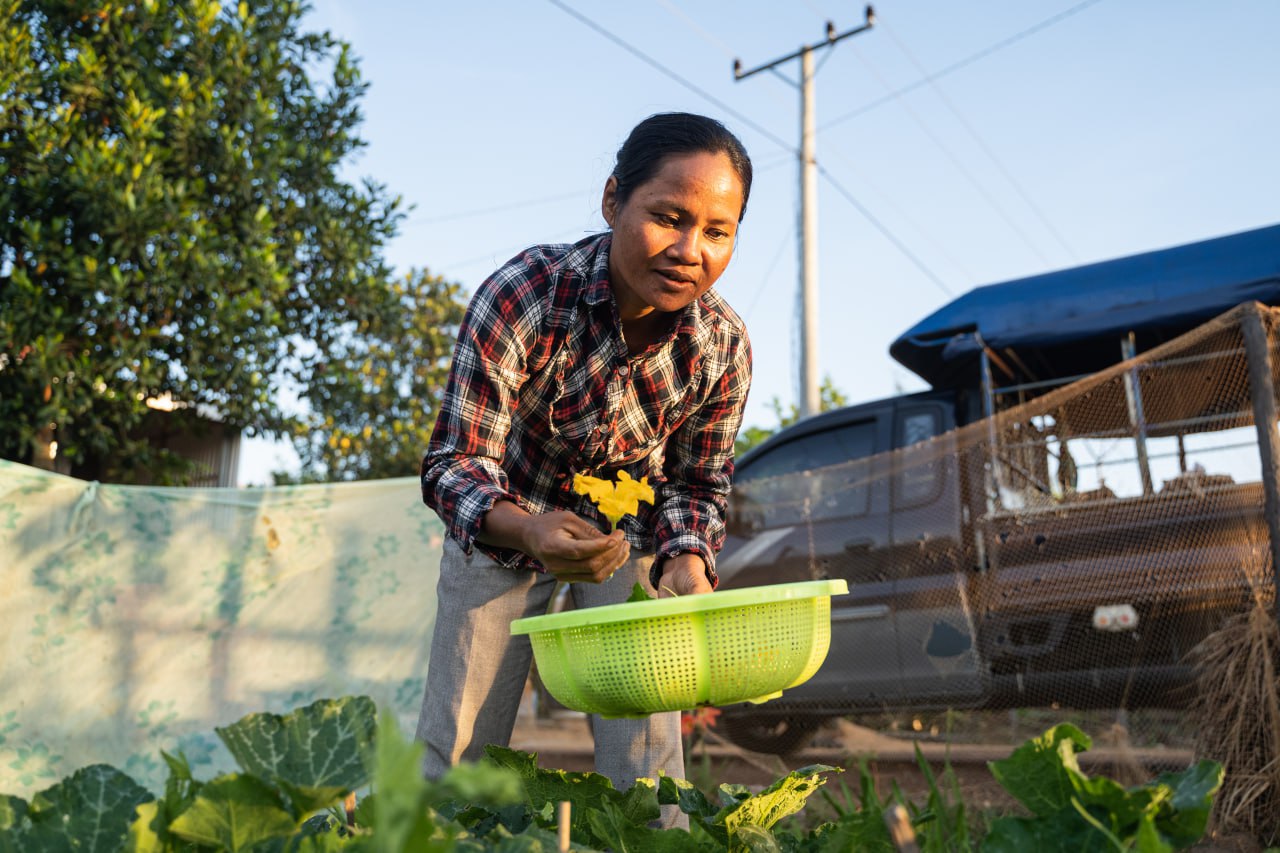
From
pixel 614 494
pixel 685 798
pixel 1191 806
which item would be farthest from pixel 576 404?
pixel 1191 806

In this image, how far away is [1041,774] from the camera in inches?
37.3

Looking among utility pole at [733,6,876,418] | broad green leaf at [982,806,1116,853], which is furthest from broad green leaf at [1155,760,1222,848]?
utility pole at [733,6,876,418]

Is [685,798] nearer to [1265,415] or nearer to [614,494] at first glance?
[614,494]

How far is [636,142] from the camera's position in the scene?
1825 millimetres

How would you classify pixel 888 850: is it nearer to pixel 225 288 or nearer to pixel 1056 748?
pixel 1056 748

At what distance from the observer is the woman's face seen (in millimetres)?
1662

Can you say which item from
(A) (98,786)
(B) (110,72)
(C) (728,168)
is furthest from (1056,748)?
(B) (110,72)

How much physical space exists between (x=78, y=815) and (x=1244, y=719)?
3.22 meters

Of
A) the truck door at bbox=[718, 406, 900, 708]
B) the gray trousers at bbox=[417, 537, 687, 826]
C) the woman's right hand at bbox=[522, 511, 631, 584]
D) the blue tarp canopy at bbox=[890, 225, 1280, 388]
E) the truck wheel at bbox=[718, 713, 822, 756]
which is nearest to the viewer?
the woman's right hand at bbox=[522, 511, 631, 584]

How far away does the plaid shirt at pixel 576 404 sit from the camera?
1.78 meters

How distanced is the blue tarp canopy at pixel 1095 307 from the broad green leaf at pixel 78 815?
16.3ft

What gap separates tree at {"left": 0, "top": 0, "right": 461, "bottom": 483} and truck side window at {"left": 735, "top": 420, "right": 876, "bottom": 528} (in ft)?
9.11

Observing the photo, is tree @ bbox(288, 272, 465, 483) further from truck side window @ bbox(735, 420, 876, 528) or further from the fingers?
the fingers

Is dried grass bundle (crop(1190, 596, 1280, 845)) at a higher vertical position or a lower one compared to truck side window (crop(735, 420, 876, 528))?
lower
